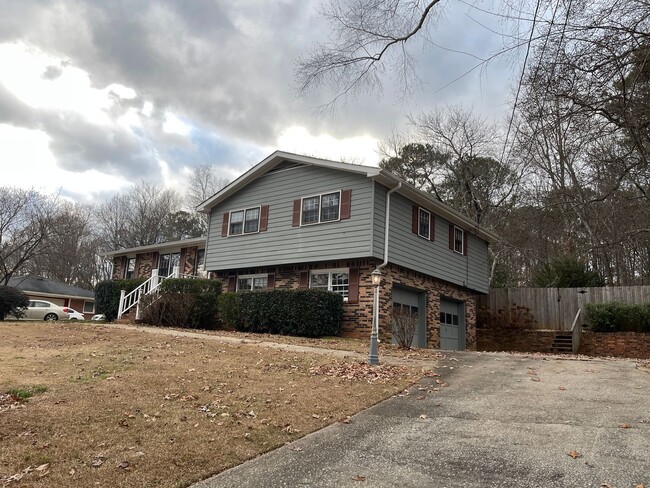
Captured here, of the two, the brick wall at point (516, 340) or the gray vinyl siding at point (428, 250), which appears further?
the brick wall at point (516, 340)

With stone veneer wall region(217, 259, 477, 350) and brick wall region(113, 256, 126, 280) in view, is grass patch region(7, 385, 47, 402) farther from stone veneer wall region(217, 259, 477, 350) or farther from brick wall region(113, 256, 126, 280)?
brick wall region(113, 256, 126, 280)

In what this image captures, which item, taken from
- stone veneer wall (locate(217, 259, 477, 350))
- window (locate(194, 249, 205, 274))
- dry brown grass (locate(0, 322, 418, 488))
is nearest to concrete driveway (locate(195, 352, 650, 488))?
dry brown grass (locate(0, 322, 418, 488))

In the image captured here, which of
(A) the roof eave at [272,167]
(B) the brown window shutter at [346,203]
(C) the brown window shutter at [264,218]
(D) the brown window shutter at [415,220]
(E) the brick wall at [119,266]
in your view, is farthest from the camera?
(E) the brick wall at [119,266]

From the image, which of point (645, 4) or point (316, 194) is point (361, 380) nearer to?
point (645, 4)

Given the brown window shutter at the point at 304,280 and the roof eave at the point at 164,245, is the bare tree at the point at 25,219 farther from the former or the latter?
the brown window shutter at the point at 304,280

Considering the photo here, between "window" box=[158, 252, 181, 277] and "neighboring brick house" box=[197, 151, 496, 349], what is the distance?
6.62 meters

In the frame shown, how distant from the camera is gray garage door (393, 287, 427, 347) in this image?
16562mm

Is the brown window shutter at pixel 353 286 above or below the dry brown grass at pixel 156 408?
above

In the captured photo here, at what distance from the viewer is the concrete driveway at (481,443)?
13.8ft

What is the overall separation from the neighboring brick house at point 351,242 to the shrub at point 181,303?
56.6 inches

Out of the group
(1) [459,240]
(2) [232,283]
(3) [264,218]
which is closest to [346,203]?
Result: (3) [264,218]

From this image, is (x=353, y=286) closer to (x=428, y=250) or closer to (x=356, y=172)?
(x=356, y=172)

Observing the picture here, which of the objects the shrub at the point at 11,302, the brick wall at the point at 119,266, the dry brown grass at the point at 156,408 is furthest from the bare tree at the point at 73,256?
the dry brown grass at the point at 156,408

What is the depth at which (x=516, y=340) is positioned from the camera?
2012 cm
